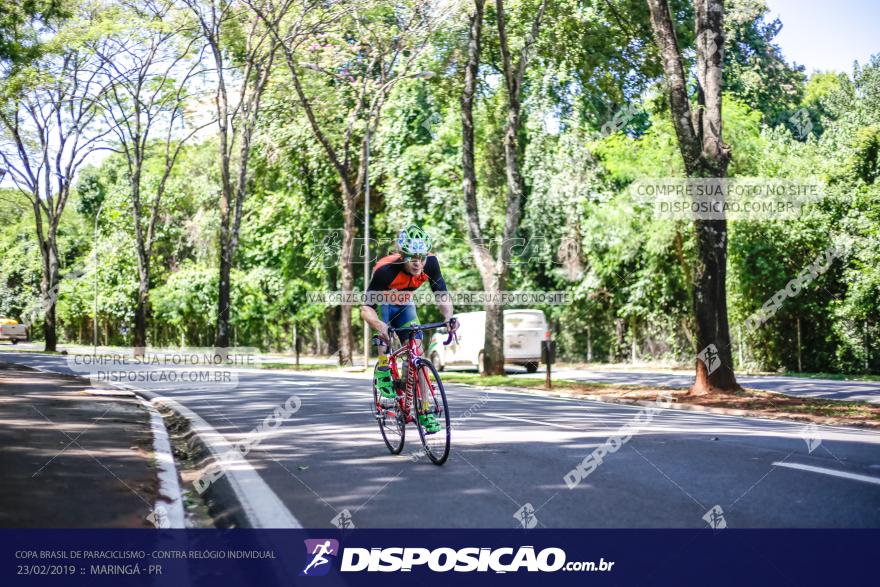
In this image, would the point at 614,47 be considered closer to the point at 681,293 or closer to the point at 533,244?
the point at 681,293

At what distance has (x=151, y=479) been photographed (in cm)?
705

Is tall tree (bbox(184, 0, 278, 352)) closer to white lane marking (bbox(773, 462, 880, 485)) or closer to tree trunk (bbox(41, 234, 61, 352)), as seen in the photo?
tree trunk (bbox(41, 234, 61, 352))

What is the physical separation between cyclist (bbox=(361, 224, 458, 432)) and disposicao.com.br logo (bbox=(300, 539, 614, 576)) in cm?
276

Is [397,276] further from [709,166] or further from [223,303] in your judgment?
[223,303]

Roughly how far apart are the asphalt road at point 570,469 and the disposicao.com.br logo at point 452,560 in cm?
54

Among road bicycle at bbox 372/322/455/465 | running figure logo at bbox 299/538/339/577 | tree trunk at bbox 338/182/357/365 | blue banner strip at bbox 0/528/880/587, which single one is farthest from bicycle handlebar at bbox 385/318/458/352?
tree trunk at bbox 338/182/357/365

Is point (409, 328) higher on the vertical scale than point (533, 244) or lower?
lower

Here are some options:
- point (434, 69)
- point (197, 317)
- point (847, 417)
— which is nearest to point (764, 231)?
point (434, 69)

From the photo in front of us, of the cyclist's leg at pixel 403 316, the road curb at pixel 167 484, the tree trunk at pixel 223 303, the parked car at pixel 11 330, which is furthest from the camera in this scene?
the parked car at pixel 11 330

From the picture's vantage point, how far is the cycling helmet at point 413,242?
7.43 m

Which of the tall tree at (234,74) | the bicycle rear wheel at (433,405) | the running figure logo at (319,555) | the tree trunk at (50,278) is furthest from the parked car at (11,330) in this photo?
the running figure logo at (319,555)

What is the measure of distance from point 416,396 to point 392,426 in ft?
2.58

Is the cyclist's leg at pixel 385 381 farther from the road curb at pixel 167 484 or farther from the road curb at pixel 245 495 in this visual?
the road curb at pixel 167 484

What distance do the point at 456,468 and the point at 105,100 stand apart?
35.5m
